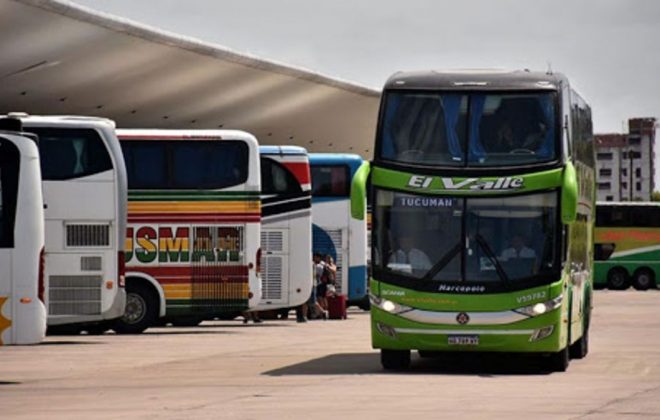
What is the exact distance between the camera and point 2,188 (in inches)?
901

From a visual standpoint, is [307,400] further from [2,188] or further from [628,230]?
[628,230]

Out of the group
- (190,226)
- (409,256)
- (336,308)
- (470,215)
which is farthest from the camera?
(336,308)

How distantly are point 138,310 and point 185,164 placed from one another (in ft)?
9.30

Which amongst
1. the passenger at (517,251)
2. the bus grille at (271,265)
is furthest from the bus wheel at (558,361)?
the bus grille at (271,265)

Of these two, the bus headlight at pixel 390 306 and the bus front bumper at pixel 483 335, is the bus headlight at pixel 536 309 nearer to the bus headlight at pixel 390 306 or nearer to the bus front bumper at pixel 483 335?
the bus front bumper at pixel 483 335

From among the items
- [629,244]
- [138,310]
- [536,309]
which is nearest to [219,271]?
[138,310]

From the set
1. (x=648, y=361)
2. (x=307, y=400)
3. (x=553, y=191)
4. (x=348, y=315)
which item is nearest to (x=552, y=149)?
(x=553, y=191)

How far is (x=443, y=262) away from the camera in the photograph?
962 inches

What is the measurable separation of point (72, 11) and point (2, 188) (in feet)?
98.0

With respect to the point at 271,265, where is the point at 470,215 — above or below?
above

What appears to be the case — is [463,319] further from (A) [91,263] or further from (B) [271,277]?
(B) [271,277]

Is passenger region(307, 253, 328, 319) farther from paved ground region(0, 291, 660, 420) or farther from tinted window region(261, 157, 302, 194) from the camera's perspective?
paved ground region(0, 291, 660, 420)

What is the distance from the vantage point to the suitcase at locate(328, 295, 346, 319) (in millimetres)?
47344

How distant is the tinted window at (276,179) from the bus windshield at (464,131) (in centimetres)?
1576
